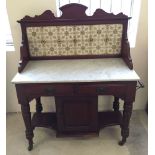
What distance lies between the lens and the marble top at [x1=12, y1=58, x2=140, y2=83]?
5.56 feet

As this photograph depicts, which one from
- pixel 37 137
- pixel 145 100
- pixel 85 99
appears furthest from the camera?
pixel 145 100

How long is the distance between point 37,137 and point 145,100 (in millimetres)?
1289

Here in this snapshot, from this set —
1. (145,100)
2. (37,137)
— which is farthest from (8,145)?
(145,100)

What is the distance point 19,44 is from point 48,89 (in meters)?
0.70

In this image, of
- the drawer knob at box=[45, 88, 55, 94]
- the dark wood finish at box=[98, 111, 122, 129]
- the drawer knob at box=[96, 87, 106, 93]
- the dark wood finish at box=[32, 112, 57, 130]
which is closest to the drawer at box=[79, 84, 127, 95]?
the drawer knob at box=[96, 87, 106, 93]

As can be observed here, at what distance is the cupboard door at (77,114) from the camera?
190 centimetres

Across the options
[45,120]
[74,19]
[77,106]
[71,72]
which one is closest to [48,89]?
[71,72]

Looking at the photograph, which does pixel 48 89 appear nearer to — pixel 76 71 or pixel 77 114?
pixel 76 71

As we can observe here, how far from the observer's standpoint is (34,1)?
196 cm

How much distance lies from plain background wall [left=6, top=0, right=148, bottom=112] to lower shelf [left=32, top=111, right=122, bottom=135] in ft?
0.73

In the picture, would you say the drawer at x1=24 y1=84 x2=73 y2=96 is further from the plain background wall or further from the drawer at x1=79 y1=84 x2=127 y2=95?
the plain background wall

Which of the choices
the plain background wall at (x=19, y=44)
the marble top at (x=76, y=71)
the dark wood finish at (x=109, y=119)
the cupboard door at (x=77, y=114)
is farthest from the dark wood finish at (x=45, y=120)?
the marble top at (x=76, y=71)

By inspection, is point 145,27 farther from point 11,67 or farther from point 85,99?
point 11,67

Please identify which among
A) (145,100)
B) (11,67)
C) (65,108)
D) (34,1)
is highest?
(34,1)
